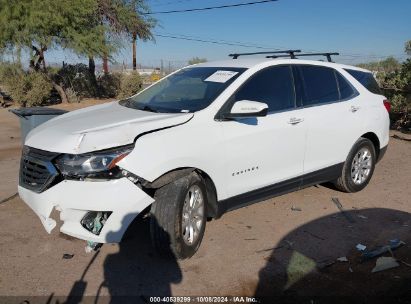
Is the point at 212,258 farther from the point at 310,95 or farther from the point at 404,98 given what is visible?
the point at 404,98

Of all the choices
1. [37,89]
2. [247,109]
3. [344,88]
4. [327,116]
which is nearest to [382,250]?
[327,116]

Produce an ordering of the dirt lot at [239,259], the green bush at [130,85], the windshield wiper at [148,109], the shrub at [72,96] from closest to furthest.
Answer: the dirt lot at [239,259], the windshield wiper at [148,109], the shrub at [72,96], the green bush at [130,85]

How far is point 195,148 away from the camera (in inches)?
153

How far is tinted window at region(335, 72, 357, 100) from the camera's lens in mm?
5620

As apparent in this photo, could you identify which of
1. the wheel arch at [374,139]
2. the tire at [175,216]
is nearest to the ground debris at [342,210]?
the wheel arch at [374,139]

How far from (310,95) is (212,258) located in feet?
7.53

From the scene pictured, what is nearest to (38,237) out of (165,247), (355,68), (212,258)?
(165,247)

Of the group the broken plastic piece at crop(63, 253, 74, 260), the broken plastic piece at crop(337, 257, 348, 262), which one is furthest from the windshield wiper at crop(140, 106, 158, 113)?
the broken plastic piece at crop(337, 257, 348, 262)

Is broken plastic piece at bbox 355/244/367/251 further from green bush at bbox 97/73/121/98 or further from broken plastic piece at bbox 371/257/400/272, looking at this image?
green bush at bbox 97/73/121/98

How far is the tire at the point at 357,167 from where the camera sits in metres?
5.77

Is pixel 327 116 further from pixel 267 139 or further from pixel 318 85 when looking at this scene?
pixel 267 139

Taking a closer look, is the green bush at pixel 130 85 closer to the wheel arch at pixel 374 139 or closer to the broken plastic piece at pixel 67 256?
the wheel arch at pixel 374 139

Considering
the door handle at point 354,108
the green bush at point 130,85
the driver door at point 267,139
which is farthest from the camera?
the green bush at point 130,85

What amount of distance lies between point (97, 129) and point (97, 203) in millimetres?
667
